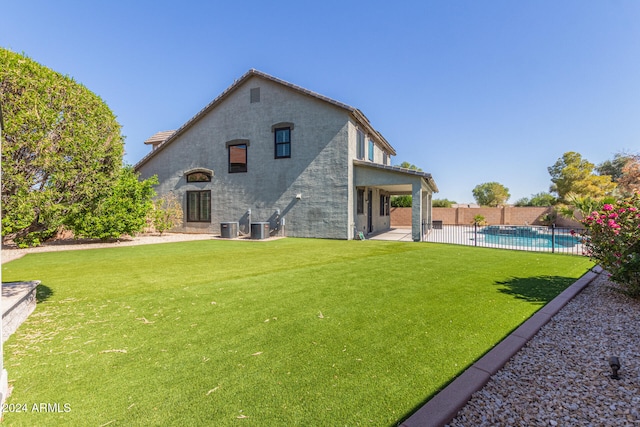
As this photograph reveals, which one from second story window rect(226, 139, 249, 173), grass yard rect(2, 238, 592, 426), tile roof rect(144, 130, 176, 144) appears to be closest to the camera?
grass yard rect(2, 238, 592, 426)

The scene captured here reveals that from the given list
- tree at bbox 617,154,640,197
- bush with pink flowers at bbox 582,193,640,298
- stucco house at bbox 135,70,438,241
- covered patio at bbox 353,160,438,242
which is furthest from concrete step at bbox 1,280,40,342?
tree at bbox 617,154,640,197

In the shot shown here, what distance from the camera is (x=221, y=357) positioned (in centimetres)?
311

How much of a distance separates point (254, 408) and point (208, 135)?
18.5 meters

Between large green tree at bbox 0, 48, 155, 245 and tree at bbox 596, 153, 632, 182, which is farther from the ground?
tree at bbox 596, 153, 632, 182

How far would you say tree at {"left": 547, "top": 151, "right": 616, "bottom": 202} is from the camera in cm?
3144

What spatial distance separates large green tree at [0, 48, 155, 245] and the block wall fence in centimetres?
2717

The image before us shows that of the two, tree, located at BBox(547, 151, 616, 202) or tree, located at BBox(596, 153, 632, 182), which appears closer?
tree, located at BBox(547, 151, 616, 202)

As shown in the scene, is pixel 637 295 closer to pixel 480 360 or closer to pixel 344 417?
pixel 480 360

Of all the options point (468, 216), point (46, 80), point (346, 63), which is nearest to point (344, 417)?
point (46, 80)

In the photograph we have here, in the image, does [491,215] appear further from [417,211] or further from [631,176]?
[417,211]

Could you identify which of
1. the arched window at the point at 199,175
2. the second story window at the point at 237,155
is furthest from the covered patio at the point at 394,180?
the arched window at the point at 199,175

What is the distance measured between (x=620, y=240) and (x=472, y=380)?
16.5ft

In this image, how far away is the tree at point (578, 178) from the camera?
31438 millimetres

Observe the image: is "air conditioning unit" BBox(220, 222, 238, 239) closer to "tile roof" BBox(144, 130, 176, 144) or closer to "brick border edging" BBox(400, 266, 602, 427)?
"tile roof" BBox(144, 130, 176, 144)
